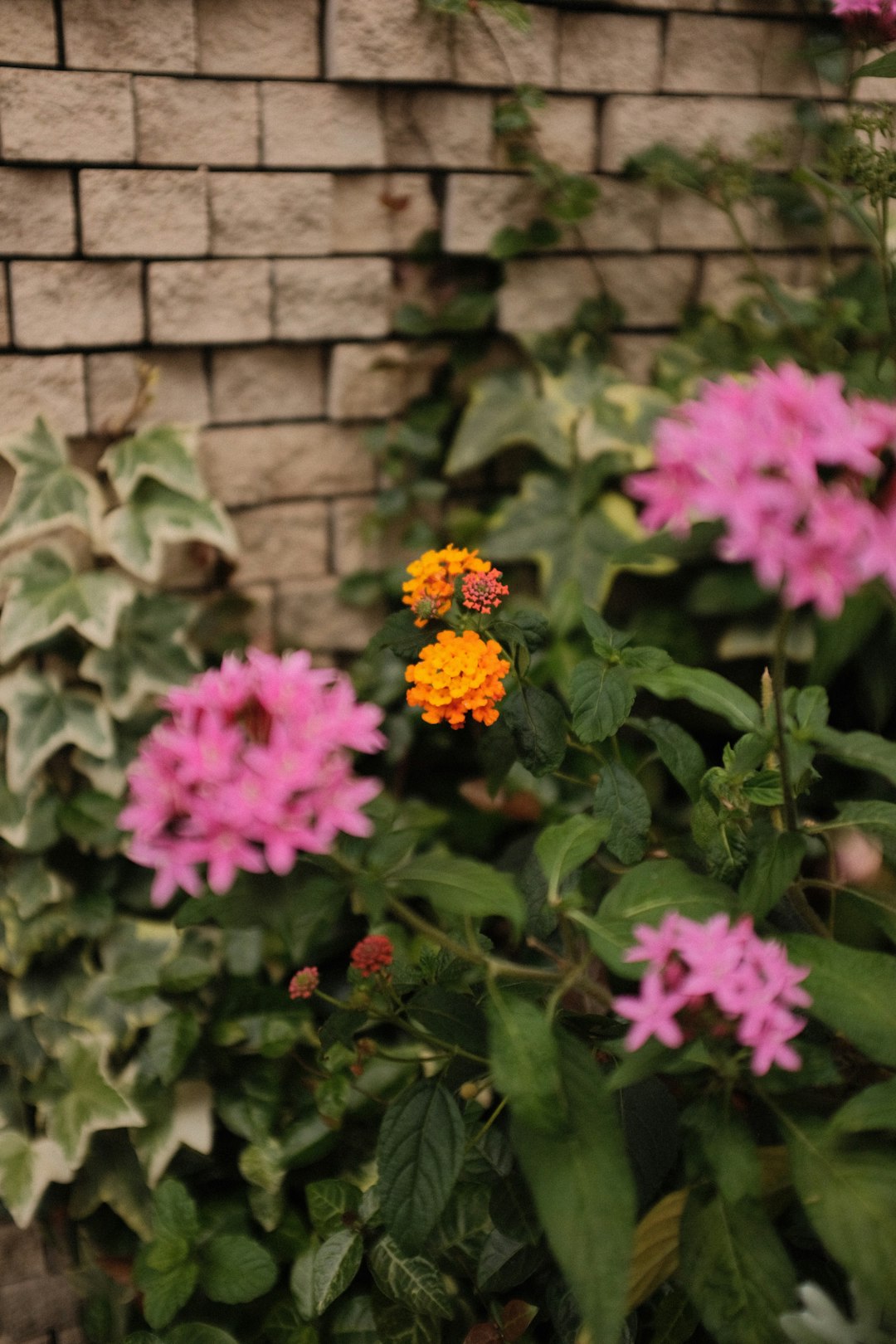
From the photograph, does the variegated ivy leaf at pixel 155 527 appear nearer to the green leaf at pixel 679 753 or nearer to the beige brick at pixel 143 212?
the beige brick at pixel 143 212

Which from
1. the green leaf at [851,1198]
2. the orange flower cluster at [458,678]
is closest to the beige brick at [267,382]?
the orange flower cluster at [458,678]

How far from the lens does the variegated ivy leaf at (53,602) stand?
Answer: 136 cm

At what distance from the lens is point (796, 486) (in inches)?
24.6

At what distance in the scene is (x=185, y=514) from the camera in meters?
1.43

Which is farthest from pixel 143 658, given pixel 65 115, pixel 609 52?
pixel 609 52

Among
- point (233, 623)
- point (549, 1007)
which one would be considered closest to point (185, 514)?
point (233, 623)

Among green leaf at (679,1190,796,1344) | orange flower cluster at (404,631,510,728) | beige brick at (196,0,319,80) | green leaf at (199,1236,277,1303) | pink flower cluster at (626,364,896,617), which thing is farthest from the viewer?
beige brick at (196,0,319,80)

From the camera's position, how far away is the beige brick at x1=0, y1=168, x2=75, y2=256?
1.32 metres

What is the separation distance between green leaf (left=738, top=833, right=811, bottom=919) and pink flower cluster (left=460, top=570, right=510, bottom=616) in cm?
30

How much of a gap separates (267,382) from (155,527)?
0.92 feet

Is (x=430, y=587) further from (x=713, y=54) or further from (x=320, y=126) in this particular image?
(x=713, y=54)

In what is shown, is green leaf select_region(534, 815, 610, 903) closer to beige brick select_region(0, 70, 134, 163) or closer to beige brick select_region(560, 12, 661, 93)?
beige brick select_region(0, 70, 134, 163)

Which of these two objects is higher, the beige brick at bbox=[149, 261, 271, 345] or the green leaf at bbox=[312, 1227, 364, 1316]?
the beige brick at bbox=[149, 261, 271, 345]

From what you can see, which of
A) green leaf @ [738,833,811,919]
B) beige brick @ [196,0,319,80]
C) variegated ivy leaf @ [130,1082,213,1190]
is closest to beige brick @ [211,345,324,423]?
beige brick @ [196,0,319,80]
